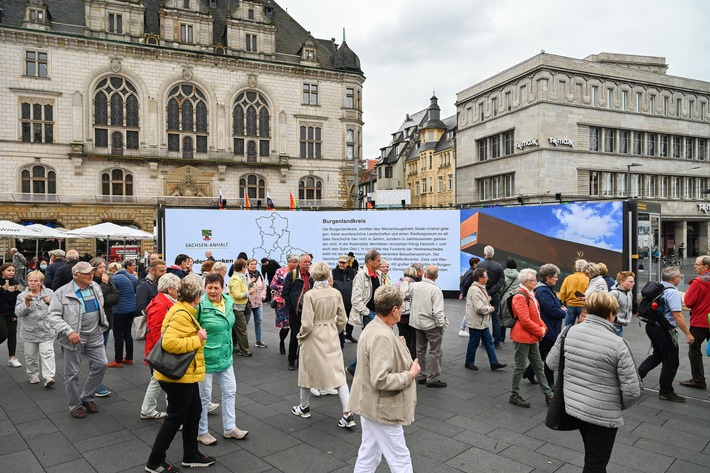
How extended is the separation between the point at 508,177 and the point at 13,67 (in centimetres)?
4331

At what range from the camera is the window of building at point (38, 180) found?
38562 millimetres

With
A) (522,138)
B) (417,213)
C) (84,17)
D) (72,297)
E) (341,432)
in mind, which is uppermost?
(84,17)

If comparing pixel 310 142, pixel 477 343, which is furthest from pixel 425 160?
pixel 477 343

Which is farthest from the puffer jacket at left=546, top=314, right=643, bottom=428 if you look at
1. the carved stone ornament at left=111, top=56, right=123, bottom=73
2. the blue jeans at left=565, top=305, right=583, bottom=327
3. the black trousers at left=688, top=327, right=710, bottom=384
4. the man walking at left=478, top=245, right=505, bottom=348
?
the carved stone ornament at left=111, top=56, right=123, bottom=73

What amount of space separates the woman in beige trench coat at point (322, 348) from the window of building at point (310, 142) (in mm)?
41417

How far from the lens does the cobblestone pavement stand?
4887 millimetres

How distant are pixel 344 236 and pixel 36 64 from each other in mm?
34548

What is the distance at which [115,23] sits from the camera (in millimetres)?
40469

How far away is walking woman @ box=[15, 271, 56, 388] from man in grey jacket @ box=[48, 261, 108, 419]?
161 cm

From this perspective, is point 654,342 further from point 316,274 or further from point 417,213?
point 417,213

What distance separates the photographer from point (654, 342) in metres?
6.97

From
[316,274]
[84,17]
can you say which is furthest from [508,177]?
[316,274]

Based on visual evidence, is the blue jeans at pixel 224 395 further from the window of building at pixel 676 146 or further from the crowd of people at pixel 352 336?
the window of building at pixel 676 146

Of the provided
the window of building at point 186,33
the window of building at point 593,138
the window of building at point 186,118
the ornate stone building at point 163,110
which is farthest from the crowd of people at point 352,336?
the window of building at point 593,138
